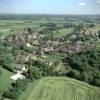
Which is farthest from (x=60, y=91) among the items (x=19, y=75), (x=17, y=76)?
(x=19, y=75)

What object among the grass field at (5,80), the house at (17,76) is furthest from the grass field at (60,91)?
Result: the grass field at (5,80)

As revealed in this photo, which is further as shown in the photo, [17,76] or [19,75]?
[19,75]

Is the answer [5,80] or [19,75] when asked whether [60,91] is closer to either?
[19,75]

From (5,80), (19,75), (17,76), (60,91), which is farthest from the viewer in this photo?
(19,75)

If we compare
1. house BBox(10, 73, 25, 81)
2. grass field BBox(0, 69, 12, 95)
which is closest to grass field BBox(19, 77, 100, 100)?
house BBox(10, 73, 25, 81)

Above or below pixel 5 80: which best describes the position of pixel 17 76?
above

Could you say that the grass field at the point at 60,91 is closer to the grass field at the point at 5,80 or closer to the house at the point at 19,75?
the house at the point at 19,75
